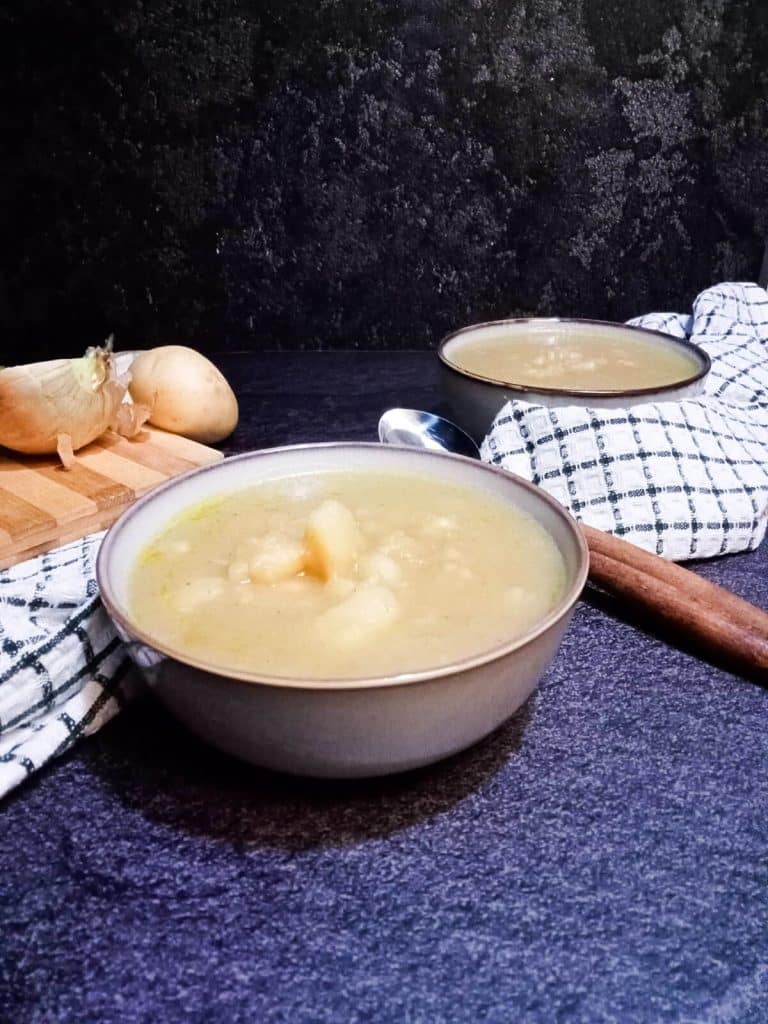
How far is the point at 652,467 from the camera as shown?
3.19 ft

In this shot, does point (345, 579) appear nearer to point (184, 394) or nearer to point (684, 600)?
point (684, 600)

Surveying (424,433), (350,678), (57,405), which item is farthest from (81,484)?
(350,678)

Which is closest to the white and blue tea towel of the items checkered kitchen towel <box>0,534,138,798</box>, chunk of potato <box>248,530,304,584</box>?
checkered kitchen towel <box>0,534,138,798</box>

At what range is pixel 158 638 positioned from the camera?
2.15 feet

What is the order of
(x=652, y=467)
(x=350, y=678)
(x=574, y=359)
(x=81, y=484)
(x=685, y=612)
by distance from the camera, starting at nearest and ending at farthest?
(x=350, y=678), (x=685, y=612), (x=652, y=467), (x=81, y=484), (x=574, y=359)

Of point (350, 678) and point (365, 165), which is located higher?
point (365, 165)

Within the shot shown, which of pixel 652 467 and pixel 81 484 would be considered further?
pixel 81 484

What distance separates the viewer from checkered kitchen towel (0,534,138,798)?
69 centimetres

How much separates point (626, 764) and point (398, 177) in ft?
3.90

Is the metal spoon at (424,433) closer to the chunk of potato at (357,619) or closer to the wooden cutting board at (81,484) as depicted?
the wooden cutting board at (81,484)

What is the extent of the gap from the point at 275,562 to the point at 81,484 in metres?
0.46

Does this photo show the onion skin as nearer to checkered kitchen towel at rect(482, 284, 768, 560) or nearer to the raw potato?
the raw potato

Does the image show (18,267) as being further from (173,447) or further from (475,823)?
(475,823)

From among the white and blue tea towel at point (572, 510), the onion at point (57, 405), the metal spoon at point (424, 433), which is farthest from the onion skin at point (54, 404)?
the metal spoon at point (424, 433)
